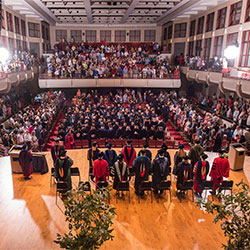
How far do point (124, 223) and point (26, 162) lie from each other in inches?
151

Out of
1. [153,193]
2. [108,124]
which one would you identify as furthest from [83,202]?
[108,124]

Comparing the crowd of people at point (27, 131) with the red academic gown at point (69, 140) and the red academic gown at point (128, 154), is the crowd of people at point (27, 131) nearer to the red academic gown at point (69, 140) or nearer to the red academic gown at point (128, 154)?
the red academic gown at point (69, 140)

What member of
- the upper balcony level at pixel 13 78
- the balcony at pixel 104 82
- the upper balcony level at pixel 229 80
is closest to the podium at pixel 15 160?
the upper balcony level at pixel 13 78

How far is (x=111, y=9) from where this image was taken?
23.2 metres

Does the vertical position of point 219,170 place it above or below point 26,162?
above

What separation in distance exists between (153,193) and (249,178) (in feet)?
11.9

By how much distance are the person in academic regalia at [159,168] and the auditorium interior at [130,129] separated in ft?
0.10

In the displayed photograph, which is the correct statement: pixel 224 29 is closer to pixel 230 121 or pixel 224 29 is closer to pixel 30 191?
pixel 230 121

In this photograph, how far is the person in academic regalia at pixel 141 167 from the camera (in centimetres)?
704

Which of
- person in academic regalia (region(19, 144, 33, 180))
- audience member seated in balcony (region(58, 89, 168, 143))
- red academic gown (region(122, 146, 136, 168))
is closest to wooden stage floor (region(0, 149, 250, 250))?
person in academic regalia (region(19, 144, 33, 180))

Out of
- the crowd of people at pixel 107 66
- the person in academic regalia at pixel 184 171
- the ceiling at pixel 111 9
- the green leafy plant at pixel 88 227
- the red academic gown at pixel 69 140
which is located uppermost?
the ceiling at pixel 111 9

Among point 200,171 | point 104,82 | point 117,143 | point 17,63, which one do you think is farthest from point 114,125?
point 17,63

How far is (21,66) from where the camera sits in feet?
60.3

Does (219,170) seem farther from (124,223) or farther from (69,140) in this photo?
(69,140)
